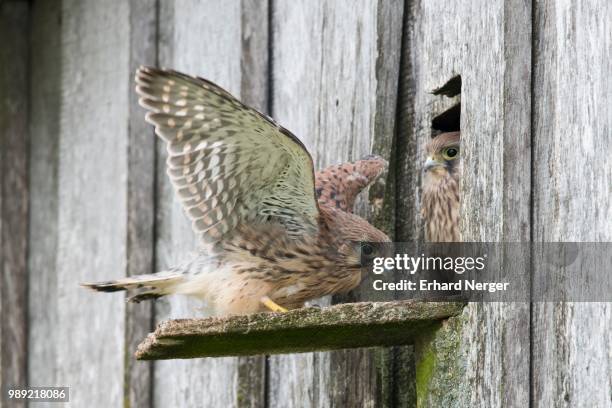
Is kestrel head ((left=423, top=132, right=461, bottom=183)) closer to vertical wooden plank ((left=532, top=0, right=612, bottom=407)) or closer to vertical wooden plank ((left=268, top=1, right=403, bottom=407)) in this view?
vertical wooden plank ((left=268, top=1, right=403, bottom=407))

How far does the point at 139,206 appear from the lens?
4.27 metres

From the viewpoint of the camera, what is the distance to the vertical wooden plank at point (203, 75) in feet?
13.1

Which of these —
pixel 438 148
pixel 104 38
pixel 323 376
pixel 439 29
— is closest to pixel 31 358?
pixel 104 38

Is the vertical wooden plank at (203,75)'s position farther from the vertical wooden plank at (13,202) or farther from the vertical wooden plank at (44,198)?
the vertical wooden plank at (13,202)

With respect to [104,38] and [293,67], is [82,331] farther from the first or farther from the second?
[293,67]

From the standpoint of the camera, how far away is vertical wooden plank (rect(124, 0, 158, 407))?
4.21 meters

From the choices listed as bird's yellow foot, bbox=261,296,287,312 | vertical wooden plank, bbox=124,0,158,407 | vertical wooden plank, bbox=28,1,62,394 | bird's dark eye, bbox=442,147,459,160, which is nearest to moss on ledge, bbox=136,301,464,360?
bird's yellow foot, bbox=261,296,287,312

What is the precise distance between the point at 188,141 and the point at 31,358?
2160 millimetres

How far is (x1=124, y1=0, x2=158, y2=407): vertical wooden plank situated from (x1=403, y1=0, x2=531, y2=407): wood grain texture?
4.96 ft

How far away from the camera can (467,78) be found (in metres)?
2.96

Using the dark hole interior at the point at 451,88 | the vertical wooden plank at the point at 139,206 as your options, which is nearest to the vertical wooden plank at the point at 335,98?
the dark hole interior at the point at 451,88

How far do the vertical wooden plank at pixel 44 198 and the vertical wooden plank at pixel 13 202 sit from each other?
0.12ft

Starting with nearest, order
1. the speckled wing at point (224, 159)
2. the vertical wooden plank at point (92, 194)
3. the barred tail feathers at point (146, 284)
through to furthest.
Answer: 1. the speckled wing at point (224, 159)
2. the barred tail feathers at point (146, 284)
3. the vertical wooden plank at point (92, 194)

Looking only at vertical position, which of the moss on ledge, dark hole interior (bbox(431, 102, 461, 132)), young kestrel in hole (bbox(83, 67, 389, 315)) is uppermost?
dark hole interior (bbox(431, 102, 461, 132))
